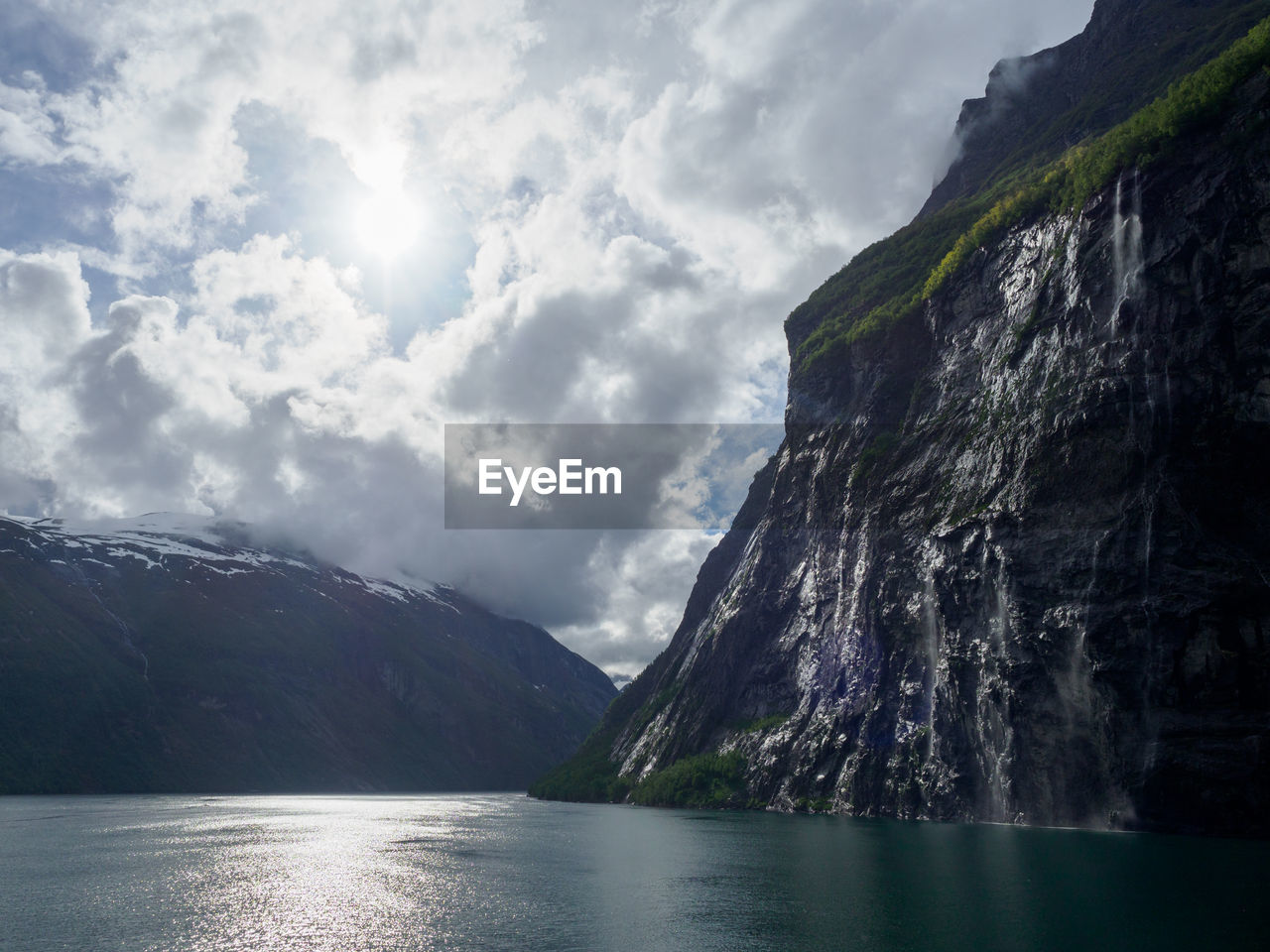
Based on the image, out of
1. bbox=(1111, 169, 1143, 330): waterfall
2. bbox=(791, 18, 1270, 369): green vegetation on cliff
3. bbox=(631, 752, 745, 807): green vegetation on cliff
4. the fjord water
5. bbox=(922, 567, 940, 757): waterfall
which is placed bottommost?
bbox=(631, 752, 745, 807): green vegetation on cliff

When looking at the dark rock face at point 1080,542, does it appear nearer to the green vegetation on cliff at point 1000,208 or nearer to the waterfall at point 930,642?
the waterfall at point 930,642

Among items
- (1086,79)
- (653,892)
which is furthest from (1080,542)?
(1086,79)

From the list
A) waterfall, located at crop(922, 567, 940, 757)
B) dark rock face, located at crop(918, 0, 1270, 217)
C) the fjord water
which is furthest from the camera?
dark rock face, located at crop(918, 0, 1270, 217)

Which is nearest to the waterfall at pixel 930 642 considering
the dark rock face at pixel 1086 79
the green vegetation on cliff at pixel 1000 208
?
the green vegetation on cliff at pixel 1000 208

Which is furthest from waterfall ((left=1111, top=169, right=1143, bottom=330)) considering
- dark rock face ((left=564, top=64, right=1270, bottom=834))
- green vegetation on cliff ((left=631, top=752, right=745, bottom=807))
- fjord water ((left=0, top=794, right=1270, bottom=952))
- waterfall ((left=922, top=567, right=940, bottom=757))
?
green vegetation on cliff ((left=631, top=752, right=745, bottom=807))

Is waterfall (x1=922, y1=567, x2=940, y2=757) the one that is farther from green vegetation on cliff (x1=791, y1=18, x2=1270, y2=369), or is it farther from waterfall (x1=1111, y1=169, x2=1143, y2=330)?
green vegetation on cliff (x1=791, y1=18, x2=1270, y2=369)

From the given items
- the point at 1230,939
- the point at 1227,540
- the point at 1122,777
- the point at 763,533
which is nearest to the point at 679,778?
the point at 763,533

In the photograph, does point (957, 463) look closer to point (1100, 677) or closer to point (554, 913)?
point (1100, 677)
